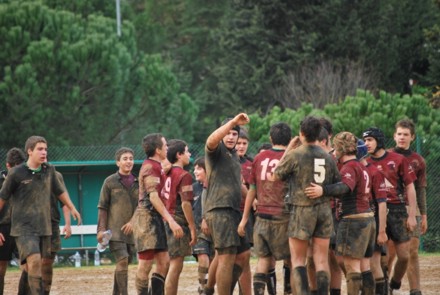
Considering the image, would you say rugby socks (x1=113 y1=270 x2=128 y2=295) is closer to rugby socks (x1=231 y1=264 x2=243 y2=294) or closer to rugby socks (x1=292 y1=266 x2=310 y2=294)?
rugby socks (x1=231 y1=264 x2=243 y2=294)

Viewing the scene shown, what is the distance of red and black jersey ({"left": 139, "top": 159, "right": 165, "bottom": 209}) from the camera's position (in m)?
14.0

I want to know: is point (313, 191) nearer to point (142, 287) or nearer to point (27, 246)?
point (142, 287)

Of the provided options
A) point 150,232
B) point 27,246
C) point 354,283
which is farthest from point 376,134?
point 27,246

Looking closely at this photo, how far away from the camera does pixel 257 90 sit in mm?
51219

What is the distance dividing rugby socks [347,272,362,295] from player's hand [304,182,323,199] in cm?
131

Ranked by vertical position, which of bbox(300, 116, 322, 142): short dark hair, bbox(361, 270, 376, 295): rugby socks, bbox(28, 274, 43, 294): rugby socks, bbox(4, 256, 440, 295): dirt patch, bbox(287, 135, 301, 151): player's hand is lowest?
bbox(4, 256, 440, 295): dirt patch

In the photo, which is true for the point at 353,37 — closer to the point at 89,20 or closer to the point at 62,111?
the point at 89,20

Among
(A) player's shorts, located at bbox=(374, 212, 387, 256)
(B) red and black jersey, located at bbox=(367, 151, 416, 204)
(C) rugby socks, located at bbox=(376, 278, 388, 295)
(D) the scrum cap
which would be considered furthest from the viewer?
(B) red and black jersey, located at bbox=(367, 151, 416, 204)

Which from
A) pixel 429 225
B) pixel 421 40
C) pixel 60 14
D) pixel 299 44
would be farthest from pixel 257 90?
pixel 429 225

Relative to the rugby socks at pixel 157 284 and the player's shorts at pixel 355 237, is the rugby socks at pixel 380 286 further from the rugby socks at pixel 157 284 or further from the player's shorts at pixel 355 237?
the rugby socks at pixel 157 284

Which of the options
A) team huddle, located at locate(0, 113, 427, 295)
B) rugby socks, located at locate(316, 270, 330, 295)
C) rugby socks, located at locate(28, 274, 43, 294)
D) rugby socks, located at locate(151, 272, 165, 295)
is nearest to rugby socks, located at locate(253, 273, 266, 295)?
team huddle, located at locate(0, 113, 427, 295)

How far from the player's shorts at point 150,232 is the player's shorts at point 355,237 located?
218 centimetres

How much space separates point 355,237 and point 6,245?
523 cm

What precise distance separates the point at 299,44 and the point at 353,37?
2.41 metres
